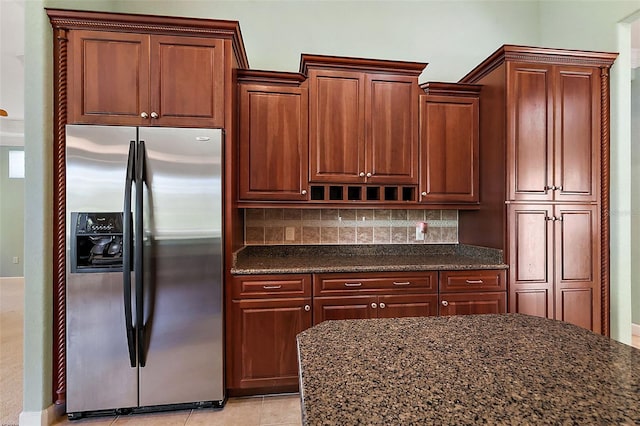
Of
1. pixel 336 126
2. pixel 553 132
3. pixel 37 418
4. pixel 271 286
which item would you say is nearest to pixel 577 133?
pixel 553 132

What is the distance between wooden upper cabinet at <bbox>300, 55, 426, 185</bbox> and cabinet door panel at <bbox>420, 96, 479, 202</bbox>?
4.2 inches

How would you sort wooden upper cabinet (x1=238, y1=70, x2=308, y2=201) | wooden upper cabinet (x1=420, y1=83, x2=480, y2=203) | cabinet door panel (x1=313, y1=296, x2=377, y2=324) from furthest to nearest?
wooden upper cabinet (x1=420, y1=83, x2=480, y2=203) < wooden upper cabinet (x1=238, y1=70, x2=308, y2=201) < cabinet door panel (x1=313, y1=296, x2=377, y2=324)

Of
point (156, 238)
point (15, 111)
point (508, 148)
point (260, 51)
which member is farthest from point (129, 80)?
point (15, 111)

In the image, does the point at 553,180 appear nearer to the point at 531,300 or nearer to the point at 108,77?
the point at 531,300

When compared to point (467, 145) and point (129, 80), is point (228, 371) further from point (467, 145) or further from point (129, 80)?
point (467, 145)

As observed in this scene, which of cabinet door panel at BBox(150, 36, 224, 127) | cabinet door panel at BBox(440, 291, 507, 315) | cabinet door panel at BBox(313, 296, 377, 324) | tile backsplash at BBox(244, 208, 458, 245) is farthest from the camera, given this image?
tile backsplash at BBox(244, 208, 458, 245)

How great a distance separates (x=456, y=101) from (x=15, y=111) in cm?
639

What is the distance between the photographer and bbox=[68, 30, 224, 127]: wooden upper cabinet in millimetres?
1916

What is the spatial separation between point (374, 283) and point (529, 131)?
1601 millimetres

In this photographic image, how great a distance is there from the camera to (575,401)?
1.88 feet

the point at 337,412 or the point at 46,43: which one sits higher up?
the point at 46,43

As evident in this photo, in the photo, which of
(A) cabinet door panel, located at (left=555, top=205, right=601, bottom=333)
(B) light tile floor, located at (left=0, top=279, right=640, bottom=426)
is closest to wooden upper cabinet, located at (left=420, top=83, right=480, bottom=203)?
(A) cabinet door panel, located at (left=555, top=205, right=601, bottom=333)

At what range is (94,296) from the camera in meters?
1.89

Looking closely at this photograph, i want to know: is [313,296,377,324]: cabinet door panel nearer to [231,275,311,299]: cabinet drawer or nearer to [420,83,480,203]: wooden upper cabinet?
[231,275,311,299]: cabinet drawer
